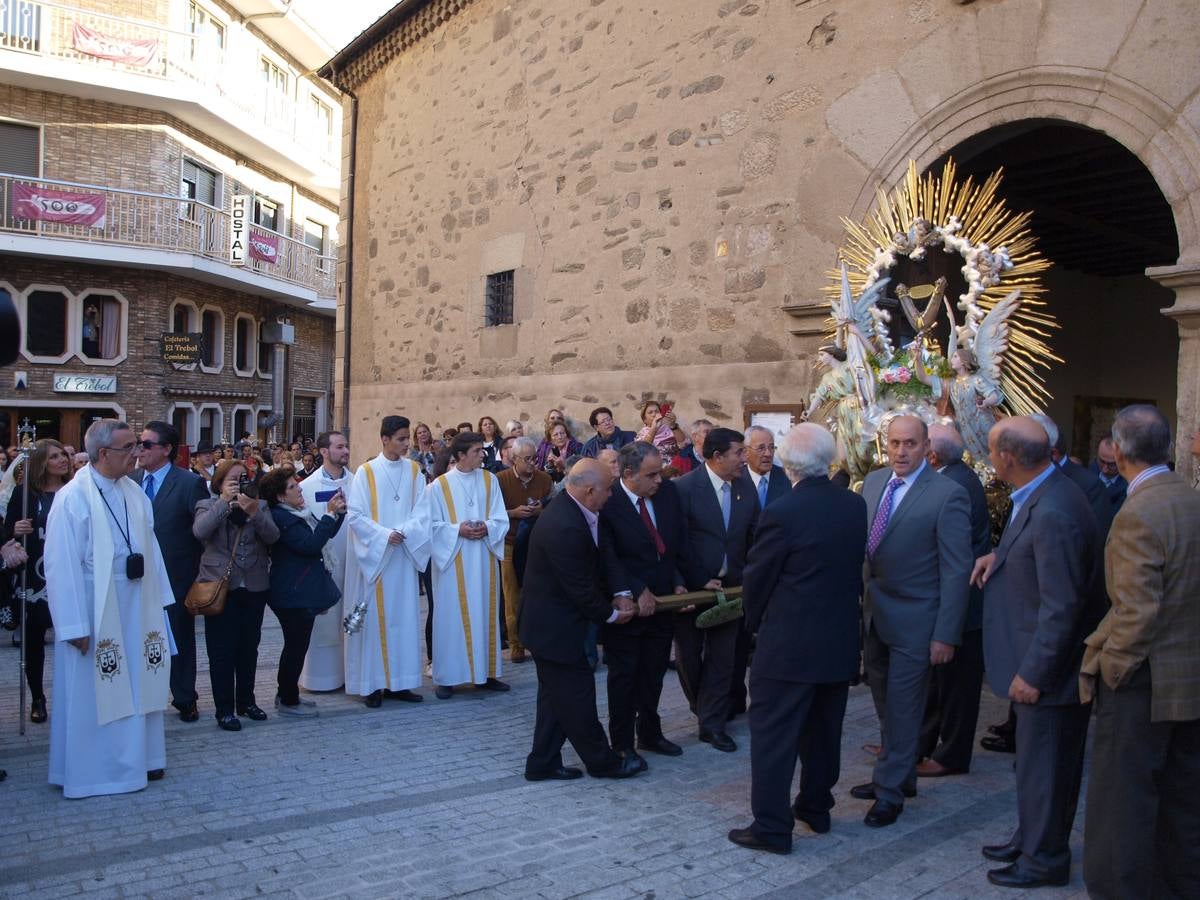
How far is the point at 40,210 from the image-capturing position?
21.2m

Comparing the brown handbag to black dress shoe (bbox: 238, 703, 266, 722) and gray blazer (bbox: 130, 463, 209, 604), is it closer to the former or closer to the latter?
gray blazer (bbox: 130, 463, 209, 604)

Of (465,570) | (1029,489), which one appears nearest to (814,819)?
(1029,489)

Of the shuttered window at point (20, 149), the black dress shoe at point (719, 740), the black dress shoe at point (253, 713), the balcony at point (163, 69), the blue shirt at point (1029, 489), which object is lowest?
the black dress shoe at point (253, 713)

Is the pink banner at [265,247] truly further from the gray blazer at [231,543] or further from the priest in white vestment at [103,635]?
the priest in white vestment at [103,635]

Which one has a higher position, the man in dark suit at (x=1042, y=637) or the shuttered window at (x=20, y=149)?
the shuttered window at (x=20, y=149)

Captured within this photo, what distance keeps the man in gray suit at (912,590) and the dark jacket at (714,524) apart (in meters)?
1.32

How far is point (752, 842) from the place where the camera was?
13.6ft

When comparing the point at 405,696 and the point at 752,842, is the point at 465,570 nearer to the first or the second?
the point at 405,696

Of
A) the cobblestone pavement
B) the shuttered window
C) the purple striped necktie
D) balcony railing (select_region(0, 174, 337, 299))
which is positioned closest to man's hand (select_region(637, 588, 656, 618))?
the cobblestone pavement

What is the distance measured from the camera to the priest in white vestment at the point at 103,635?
4832mm

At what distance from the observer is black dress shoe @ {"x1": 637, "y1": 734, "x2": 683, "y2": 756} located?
5.52 meters

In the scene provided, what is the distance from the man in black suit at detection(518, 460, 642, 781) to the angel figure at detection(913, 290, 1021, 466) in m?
2.96

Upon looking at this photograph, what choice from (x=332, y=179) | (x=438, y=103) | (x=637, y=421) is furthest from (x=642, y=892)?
(x=332, y=179)

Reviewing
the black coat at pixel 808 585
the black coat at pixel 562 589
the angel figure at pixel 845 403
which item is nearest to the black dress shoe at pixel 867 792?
the black coat at pixel 808 585
